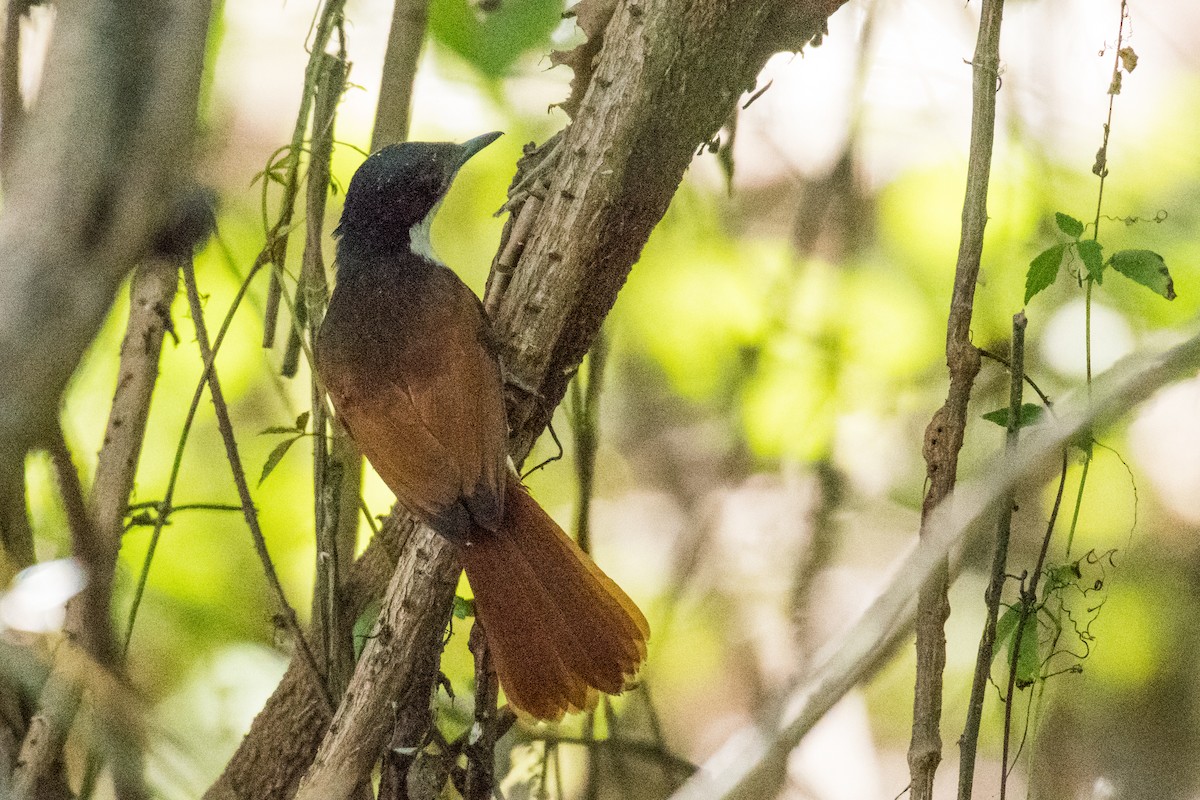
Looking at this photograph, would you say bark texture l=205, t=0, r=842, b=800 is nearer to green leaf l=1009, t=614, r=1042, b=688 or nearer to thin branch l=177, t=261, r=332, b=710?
thin branch l=177, t=261, r=332, b=710

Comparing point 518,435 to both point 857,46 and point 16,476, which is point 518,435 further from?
point 857,46

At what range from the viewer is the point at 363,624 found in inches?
46.9

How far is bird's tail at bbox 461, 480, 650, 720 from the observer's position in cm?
100

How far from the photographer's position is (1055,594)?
Answer: 1.17 meters

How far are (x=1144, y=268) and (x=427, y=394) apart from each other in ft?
2.47

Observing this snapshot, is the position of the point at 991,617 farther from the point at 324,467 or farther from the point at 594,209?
the point at 324,467

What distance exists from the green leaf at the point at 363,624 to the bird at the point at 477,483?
22 cm

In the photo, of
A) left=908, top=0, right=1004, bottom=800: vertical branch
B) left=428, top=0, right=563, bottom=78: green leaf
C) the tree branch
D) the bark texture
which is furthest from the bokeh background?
the tree branch

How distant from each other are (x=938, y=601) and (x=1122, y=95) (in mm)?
680

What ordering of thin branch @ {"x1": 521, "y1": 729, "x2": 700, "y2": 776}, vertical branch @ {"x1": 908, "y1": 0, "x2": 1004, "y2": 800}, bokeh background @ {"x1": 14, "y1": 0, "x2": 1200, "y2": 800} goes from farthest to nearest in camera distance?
thin branch @ {"x1": 521, "y1": 729, "x2": 700, "y2": 776}, bokeh background @ {"x1": 14, "y1": 0, "x2": 1200, "y2": 800}, vertical branch @ {"x1": 908, "y1": 0, "x2": 1004, "y2": 800}

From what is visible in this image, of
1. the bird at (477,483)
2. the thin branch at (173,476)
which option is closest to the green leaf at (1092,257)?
the bird at (477,483)

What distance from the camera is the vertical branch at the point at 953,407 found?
0.92m

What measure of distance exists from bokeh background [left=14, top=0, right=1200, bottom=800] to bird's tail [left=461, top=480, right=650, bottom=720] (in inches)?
8.7

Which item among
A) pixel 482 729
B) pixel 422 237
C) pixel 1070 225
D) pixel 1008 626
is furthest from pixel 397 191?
pixel 1008 626
